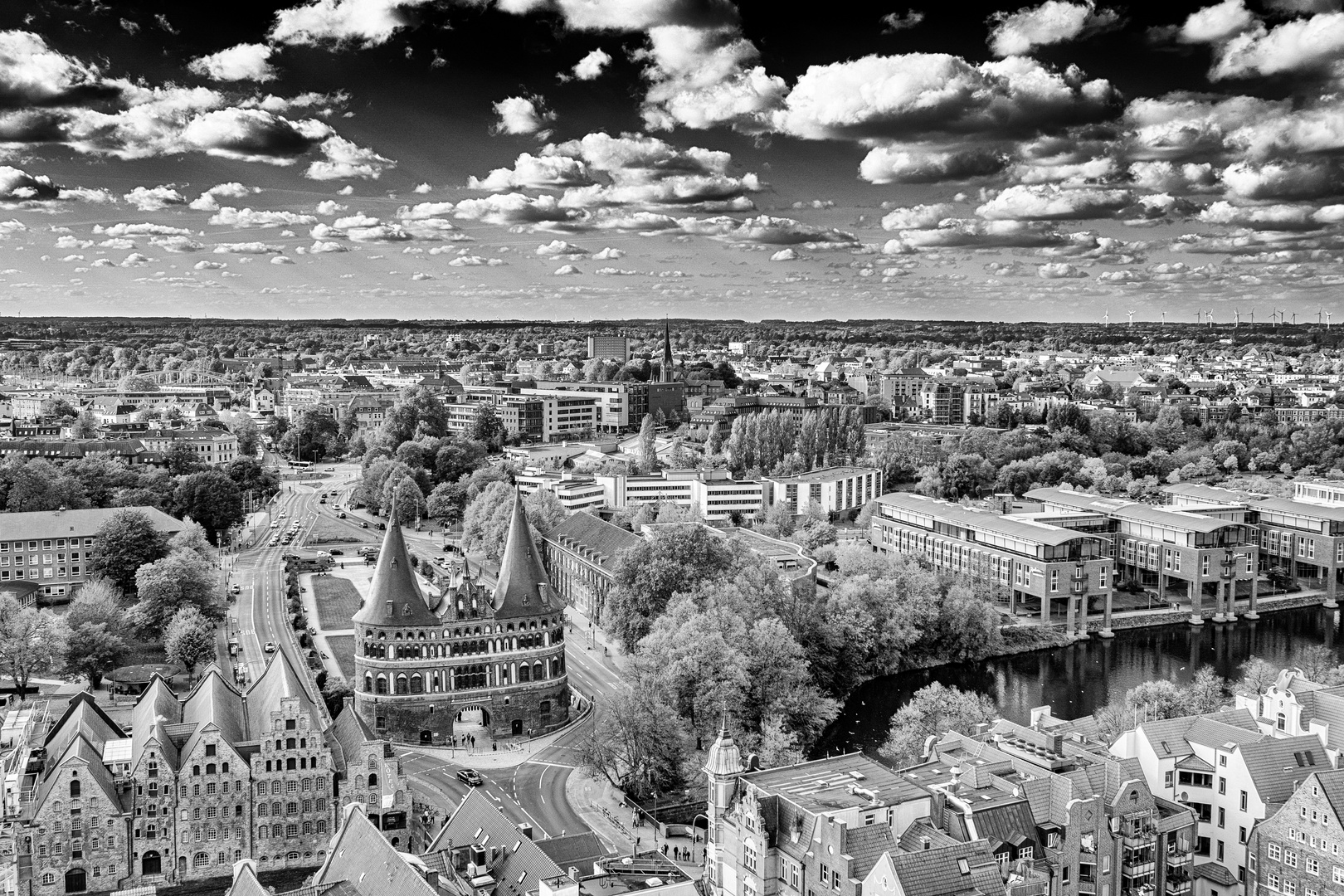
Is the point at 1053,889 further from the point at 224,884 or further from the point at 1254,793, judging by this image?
the point at 224,884

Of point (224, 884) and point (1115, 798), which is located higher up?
point (1115, 798)

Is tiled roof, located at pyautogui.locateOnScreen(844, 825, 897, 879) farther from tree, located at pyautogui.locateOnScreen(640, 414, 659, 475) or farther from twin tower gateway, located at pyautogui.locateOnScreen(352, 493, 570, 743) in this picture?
tree, located at pyautogui.locateOnScreen(640, 414, 659, 475)

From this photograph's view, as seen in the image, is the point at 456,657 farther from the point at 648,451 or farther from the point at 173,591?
the point at 648,451

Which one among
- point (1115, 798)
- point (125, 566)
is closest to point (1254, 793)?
point (1115, 798)

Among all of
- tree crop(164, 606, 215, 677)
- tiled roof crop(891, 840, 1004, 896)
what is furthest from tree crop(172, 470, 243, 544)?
tiled roof crop(891, 840, 1004, 896)

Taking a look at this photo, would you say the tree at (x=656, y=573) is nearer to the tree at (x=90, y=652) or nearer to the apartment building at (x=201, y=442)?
the tree at (x=90, y=652)

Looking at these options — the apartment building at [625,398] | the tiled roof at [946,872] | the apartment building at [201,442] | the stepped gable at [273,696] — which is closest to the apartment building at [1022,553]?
the stepped gable at [273,696]

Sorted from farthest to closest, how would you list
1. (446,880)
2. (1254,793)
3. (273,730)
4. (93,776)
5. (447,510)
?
(447,510) < (273,730) < (93,776) < (1254,793) < (446,880)
